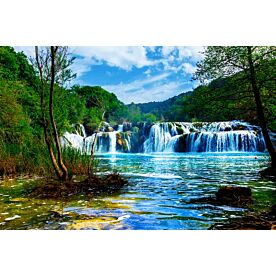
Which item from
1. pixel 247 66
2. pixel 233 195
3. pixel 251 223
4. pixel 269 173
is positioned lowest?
pixel 251 223

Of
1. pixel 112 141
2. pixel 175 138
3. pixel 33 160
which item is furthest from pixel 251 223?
pixel 175 138

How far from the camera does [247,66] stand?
4.12 meters

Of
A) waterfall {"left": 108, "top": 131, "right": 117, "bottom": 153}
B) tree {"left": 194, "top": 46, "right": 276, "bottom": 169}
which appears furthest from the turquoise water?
tree {"left": 194, "top": 46, "right": 276, "bottom": 169}

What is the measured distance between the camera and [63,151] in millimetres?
4180

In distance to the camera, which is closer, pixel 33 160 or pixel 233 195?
pixel 233 195

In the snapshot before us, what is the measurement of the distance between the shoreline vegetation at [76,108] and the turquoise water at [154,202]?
0.93 ft

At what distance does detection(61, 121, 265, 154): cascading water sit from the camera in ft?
13.8

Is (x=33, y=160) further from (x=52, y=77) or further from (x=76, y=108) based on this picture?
(x=52, y=77)

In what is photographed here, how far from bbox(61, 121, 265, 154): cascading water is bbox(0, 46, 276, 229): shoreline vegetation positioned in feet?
0.49

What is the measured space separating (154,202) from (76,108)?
4.84 ft

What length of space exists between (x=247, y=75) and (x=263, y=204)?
5.72 feet

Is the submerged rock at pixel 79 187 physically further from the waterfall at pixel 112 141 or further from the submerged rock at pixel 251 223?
the submerged rock at pixel 251 223

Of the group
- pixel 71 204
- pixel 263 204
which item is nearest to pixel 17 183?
pixel 71 204
